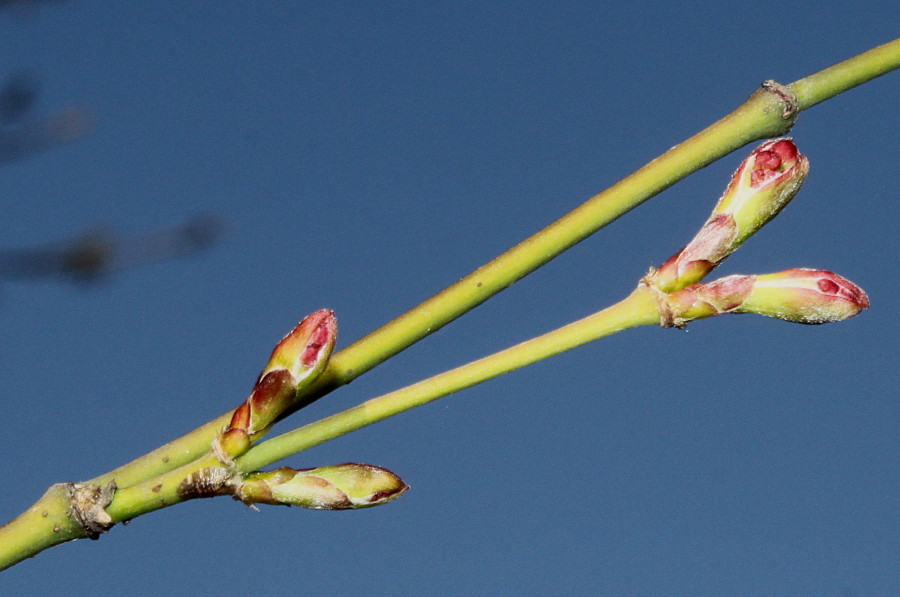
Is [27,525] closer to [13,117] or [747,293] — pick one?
[747,293]

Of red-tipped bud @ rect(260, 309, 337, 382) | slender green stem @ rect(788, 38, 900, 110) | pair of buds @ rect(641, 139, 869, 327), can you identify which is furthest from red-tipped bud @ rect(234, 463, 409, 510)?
slender green stem @ rect(788, 38, 900, 110)

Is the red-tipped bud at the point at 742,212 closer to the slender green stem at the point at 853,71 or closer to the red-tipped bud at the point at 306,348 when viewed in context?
the slender green stem at the point at 853,71

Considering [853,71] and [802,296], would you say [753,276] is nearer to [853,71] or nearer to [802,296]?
[802,296]

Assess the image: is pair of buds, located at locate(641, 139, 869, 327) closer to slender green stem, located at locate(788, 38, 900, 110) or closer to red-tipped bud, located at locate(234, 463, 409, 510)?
slender green stem, located at locate(788, 38, 900, 110)

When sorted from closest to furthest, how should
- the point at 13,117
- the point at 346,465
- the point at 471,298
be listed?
the point at 471,298 < the point at 346,465 < the point at 13,117

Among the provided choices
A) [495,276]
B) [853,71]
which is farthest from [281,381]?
[853,71]

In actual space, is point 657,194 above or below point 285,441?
above

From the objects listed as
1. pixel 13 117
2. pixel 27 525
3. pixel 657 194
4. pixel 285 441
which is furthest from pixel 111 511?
pixel 13 117

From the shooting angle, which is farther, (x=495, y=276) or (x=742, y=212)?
(x=742, y=212)
